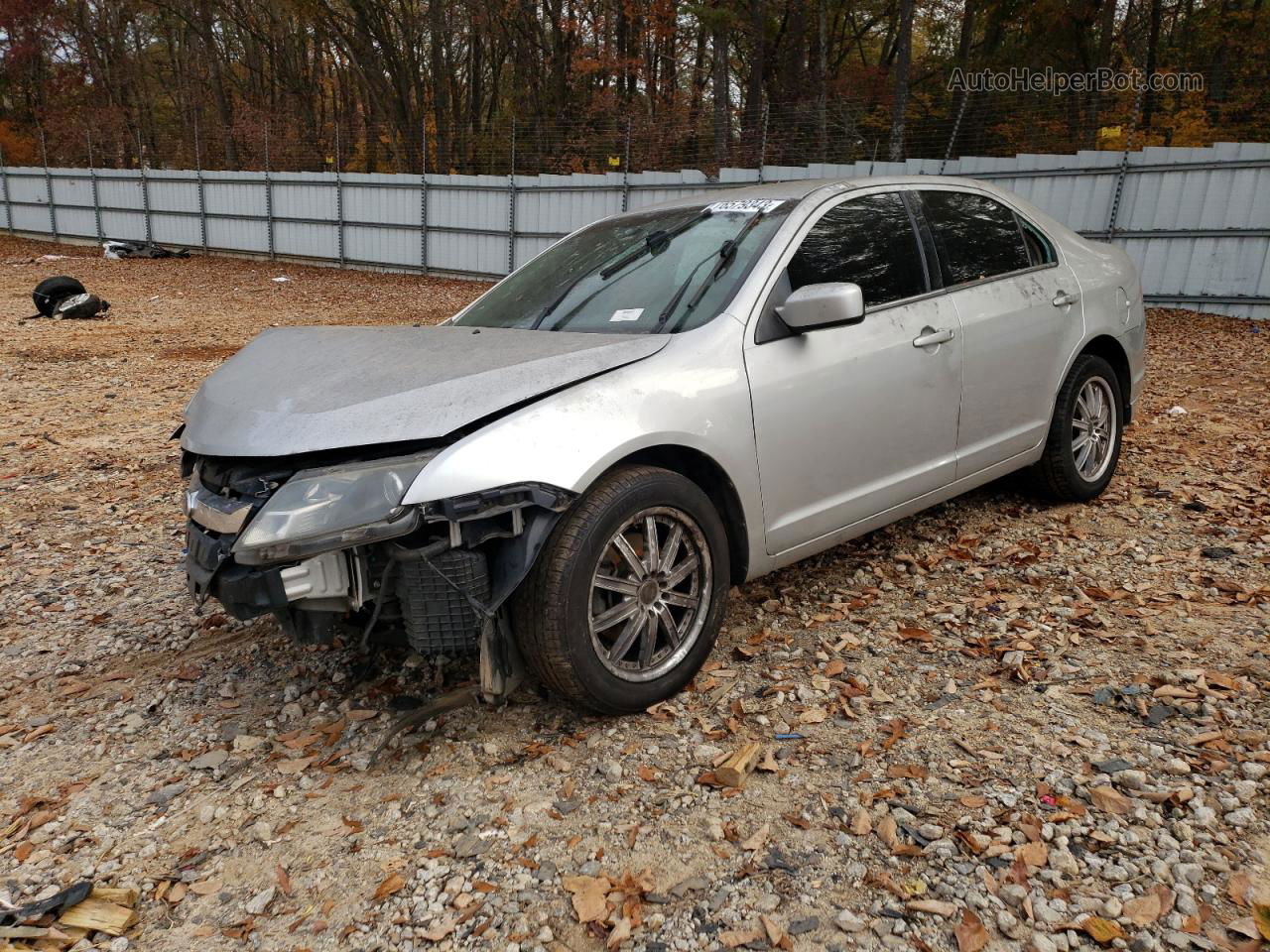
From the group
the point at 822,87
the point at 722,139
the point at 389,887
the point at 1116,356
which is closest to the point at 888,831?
the point at 389,887

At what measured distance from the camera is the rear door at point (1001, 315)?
4.07 m

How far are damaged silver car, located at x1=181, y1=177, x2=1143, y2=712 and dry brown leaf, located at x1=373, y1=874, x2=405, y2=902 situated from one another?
61 centimetres

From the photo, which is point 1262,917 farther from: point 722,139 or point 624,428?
point 722,139

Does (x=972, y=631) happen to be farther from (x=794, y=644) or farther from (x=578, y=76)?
(x=578, y=76)

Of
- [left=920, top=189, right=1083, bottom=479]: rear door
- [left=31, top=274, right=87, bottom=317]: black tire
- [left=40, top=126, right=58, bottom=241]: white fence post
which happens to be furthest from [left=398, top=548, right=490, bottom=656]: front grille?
[left=40, top=126, right=58, bottom=241]: white fence post

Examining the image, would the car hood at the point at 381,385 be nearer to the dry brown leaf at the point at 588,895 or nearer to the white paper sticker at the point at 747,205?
the white paper sticker at the point at 747,205

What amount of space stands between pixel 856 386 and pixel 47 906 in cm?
293

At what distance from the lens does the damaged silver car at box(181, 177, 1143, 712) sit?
265cm

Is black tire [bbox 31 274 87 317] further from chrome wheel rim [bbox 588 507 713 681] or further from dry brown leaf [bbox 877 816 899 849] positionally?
dry brown leaf [bbox 877 816 899 849]

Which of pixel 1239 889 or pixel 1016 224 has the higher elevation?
pixel 1016 224

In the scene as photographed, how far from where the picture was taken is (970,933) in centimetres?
214

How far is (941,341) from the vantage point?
3846 millimetres

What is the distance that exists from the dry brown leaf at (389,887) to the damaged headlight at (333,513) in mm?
868

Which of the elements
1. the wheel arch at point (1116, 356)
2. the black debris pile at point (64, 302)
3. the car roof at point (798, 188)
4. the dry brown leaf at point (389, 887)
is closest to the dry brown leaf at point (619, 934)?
the dry brown leaf at point (389, 887)
